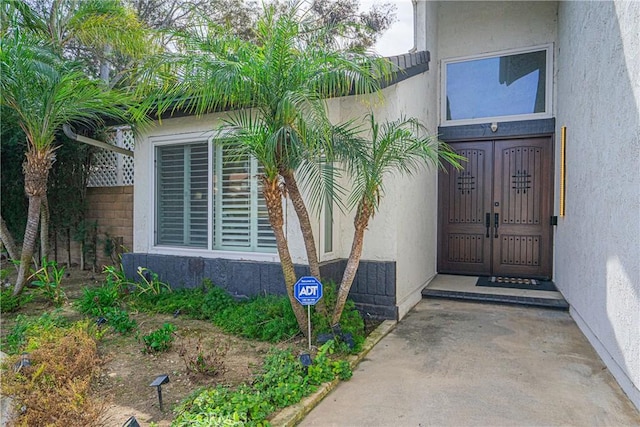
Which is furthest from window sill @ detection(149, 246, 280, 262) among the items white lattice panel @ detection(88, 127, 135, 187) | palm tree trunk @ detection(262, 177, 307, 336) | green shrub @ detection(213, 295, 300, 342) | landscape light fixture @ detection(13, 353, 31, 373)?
landscape light fixture @ detection(13, 353, 31, 373)

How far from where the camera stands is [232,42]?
387 cm

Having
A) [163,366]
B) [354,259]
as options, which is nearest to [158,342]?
[163,366]

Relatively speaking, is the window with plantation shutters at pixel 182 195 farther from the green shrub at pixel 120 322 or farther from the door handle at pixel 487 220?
the door handle at pixel 487 220

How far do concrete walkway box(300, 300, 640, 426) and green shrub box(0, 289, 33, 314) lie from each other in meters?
5.05

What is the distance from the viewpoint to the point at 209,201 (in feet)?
20.1

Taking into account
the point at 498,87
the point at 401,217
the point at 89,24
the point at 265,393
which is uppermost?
the point at 89,24

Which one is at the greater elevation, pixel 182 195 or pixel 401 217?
pixel 182 195

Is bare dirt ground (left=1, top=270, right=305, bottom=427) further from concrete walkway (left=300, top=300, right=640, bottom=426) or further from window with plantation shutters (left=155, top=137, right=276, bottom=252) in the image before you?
window with plantation shutters (left=155, top=137, right=276, bottom=252)

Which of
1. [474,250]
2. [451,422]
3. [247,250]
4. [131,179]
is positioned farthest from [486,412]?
[131,179]

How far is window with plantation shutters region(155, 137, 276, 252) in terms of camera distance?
5867mm

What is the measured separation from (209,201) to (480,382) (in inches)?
174

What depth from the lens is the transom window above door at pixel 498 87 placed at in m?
7.39

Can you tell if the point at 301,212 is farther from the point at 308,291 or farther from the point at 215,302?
the point at 215,302

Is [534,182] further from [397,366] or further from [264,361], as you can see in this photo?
[264,361]
